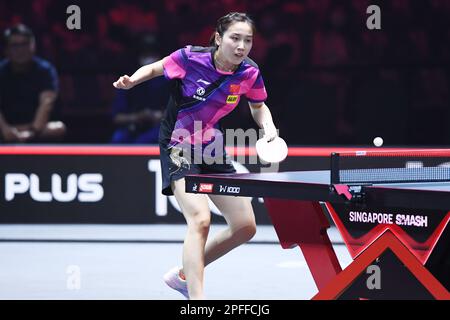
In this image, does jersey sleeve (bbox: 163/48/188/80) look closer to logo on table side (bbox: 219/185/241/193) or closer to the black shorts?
the black shorts

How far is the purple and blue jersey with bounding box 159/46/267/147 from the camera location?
543 centimetres

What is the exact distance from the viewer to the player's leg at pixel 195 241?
521cm

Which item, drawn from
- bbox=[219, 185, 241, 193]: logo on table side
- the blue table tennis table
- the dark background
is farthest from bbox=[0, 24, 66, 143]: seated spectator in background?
bbox=[219, 185, 241, 193]: logo on table side

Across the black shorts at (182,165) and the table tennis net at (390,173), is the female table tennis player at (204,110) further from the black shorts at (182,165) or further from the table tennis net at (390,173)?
the table tennis net at (390,173)

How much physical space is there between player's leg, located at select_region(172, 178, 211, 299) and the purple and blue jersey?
31cm

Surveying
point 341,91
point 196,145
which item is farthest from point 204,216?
point 341,91

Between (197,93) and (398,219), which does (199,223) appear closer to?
(197,93)

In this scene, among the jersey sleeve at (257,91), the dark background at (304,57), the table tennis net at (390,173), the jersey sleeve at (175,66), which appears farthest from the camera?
the dark background at (304,57)

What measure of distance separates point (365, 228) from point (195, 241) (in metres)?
0.80

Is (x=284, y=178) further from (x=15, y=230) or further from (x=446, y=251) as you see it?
(x=15, y=230)

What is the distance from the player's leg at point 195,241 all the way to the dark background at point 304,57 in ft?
15.5

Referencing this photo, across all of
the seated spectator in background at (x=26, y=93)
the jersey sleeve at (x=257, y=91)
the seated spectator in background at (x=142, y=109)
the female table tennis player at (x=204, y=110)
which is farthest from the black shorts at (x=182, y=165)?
the seated spectator in background at (x=26, y=93)

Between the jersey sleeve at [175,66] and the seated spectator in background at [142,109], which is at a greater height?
the jersey sleeve at [175,66]

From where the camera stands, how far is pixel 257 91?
5648mm
